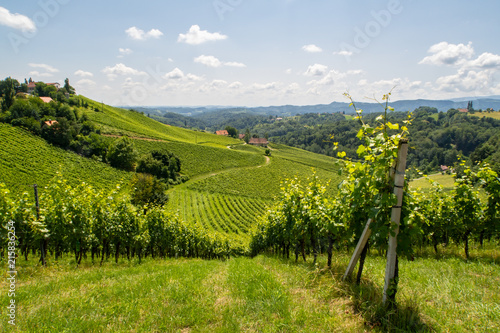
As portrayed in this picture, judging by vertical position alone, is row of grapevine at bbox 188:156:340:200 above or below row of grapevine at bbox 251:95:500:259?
below

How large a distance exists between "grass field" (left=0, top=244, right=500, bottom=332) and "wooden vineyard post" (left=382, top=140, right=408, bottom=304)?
0.38 m

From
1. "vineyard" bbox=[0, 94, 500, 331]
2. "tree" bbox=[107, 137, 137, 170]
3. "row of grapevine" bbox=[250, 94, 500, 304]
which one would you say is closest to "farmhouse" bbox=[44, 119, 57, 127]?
"tree" bbox=[107, 137, 137, 170]

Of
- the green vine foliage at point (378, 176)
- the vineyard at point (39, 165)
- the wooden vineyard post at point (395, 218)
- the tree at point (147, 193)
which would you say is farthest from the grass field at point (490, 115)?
the wooden vineyard post at point (395, 218)

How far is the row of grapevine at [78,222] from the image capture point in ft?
29.4

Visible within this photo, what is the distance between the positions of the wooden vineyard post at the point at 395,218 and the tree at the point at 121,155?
63.2 metres

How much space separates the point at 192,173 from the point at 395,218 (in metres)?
63.2

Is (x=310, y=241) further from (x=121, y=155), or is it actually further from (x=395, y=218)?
(x=121, y=155)

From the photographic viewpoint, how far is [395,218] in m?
3.98

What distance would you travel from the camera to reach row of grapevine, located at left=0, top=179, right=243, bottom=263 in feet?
29.4

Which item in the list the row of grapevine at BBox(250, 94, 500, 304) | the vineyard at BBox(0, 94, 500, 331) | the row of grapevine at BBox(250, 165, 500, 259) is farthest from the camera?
the row of grapevine at BBox(250, 165, 500, 259)

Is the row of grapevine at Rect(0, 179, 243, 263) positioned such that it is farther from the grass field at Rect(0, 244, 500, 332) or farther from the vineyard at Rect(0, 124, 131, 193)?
the vineyard at Rect(0, 124, 131, 193)

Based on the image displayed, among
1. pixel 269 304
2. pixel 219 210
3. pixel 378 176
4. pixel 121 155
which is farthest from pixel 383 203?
pixel 121 155

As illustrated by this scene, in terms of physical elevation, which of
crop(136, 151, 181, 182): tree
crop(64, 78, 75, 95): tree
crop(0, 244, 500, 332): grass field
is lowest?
crop(136, 151, 181, 182): tree

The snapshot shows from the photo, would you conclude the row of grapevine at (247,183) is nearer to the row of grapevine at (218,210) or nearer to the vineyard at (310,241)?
the row of grapevine at (218,210)
